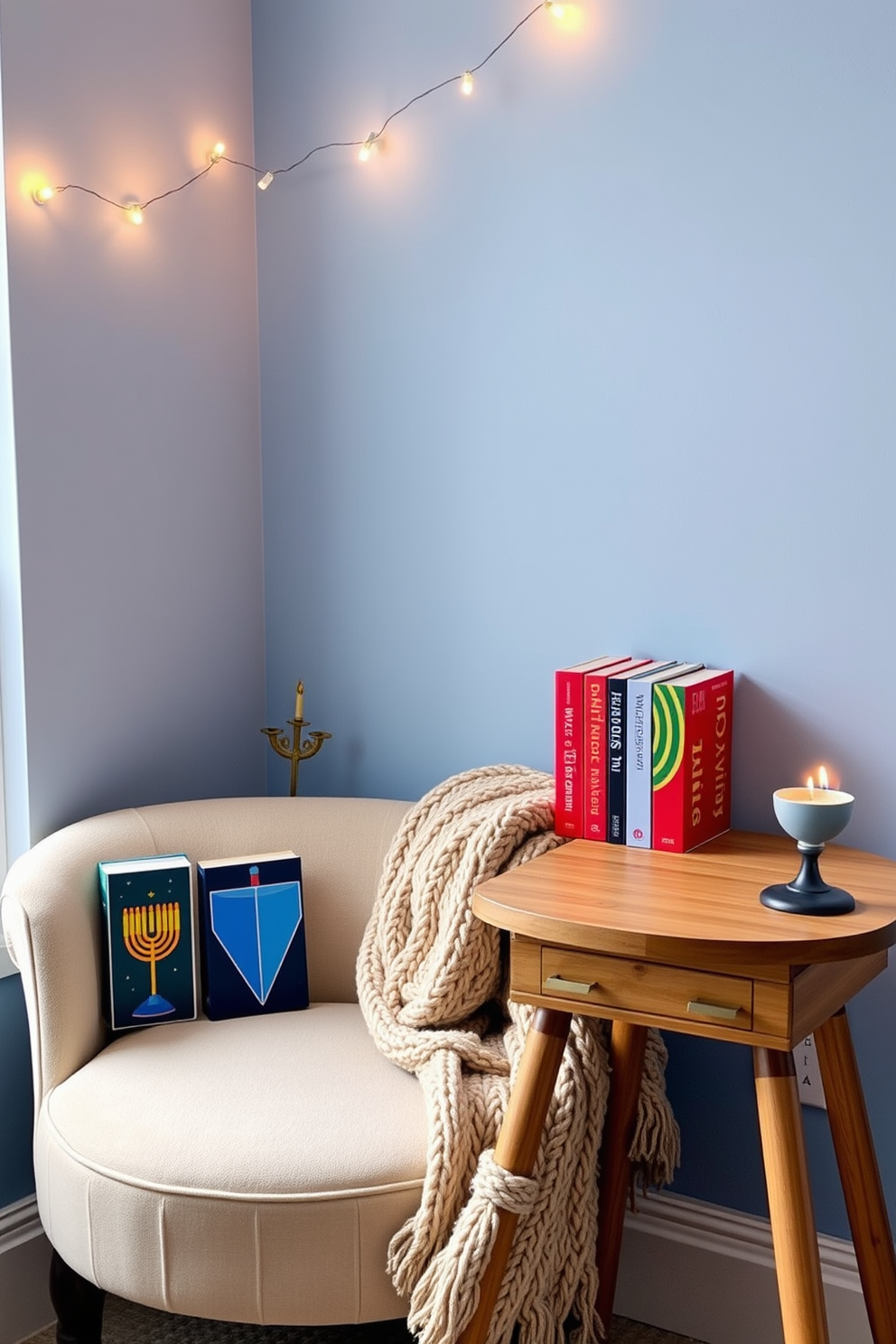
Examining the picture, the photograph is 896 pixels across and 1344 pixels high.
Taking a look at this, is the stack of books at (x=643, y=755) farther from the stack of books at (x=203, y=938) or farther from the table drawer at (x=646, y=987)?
the stack of books at (x=203, y=938)

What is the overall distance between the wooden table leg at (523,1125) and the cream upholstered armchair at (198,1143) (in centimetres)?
10

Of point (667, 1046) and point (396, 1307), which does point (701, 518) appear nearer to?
point (667, 1046)

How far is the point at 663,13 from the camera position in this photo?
1641 mm

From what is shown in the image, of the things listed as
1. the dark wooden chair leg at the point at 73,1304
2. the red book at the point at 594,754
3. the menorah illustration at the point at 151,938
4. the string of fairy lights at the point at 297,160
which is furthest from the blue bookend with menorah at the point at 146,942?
the string of fairy lights at the point at 297,160

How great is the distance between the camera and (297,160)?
2.04 m

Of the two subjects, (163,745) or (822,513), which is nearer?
(822,513)

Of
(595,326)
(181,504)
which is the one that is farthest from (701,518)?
(181,504)

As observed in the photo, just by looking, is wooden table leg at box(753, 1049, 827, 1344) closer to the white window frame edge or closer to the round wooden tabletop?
the round wooden tabletop

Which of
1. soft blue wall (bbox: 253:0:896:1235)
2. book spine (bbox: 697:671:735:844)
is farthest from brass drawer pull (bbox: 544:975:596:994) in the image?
soft blue wall (bbox: 253:0:896:1235)

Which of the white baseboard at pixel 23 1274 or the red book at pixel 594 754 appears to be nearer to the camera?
the red book at pixel 594 754

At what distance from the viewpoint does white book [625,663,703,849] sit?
5.02 ft

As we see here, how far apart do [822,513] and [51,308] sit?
1105 mm

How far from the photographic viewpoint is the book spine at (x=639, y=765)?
60.3 inches

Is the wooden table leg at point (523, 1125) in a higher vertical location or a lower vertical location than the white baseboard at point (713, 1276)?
higher
